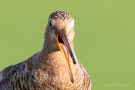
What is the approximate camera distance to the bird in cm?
812

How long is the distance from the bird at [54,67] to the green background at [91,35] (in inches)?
187

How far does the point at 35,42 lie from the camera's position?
615 inches

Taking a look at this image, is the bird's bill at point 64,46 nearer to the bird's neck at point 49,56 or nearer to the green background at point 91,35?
the bird's neck at point 49,56

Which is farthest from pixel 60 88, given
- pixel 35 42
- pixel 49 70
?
pixel 35 42

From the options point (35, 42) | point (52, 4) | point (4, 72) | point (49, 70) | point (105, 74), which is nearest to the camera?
point (49, 70)

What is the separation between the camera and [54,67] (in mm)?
8695

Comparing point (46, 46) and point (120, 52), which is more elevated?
point (46, 46)

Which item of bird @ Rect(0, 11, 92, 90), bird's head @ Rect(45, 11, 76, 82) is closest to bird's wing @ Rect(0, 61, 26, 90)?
bird @ Rect(0, 11, 92, 90)

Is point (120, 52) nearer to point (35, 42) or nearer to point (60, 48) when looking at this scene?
point (35, 42)

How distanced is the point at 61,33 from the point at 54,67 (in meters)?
0.86

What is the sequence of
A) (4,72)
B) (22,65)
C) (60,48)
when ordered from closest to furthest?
(60,48)
(22,65)
(4,72)

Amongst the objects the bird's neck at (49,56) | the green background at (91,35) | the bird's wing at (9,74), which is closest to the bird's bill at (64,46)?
the bird's neck at (49,56)

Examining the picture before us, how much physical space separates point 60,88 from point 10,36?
7.65 meters

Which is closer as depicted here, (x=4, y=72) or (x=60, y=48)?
(x=60, y=48)
